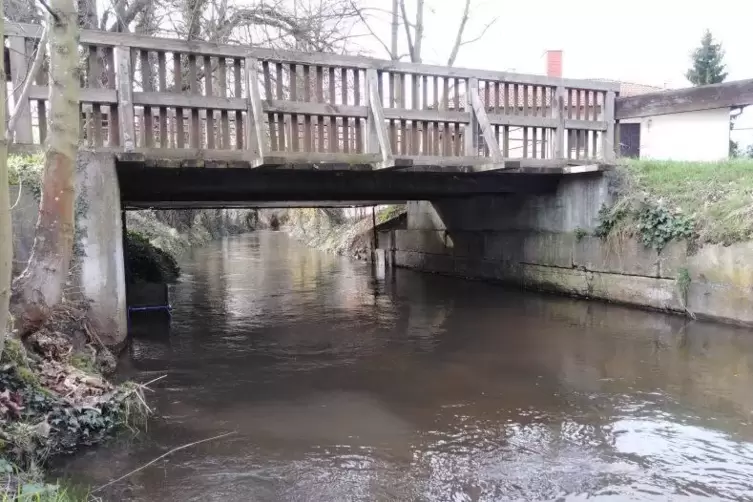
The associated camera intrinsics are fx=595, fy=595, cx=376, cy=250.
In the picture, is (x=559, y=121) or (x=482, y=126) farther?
(x=559, y=121)

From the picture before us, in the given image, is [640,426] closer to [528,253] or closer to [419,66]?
[419,66]

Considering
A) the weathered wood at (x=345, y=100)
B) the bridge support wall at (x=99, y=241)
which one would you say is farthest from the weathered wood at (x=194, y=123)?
the weathered wood at (x=345, y=100)

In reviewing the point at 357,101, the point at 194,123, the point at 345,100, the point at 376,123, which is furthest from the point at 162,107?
the point at 376,123

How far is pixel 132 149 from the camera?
8195 millimetres

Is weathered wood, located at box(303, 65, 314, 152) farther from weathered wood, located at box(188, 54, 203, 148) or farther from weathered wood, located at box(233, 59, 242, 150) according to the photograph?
weathered wood, located at box(188, 54, 203, 148)

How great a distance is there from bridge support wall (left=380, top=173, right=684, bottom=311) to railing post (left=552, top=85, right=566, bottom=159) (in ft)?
3.60

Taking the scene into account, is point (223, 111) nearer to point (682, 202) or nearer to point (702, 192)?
point (682, 202)

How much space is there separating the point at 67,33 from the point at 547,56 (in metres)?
→ 24.3

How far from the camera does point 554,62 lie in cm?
2555

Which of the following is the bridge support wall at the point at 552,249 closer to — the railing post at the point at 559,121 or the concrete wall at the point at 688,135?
the railing post at the point at 559,121

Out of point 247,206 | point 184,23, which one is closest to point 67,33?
point 184,23

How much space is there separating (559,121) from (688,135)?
15141mm

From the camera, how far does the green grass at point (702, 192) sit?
9.68 m

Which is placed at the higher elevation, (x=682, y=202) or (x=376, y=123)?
(x=376, y=123)
